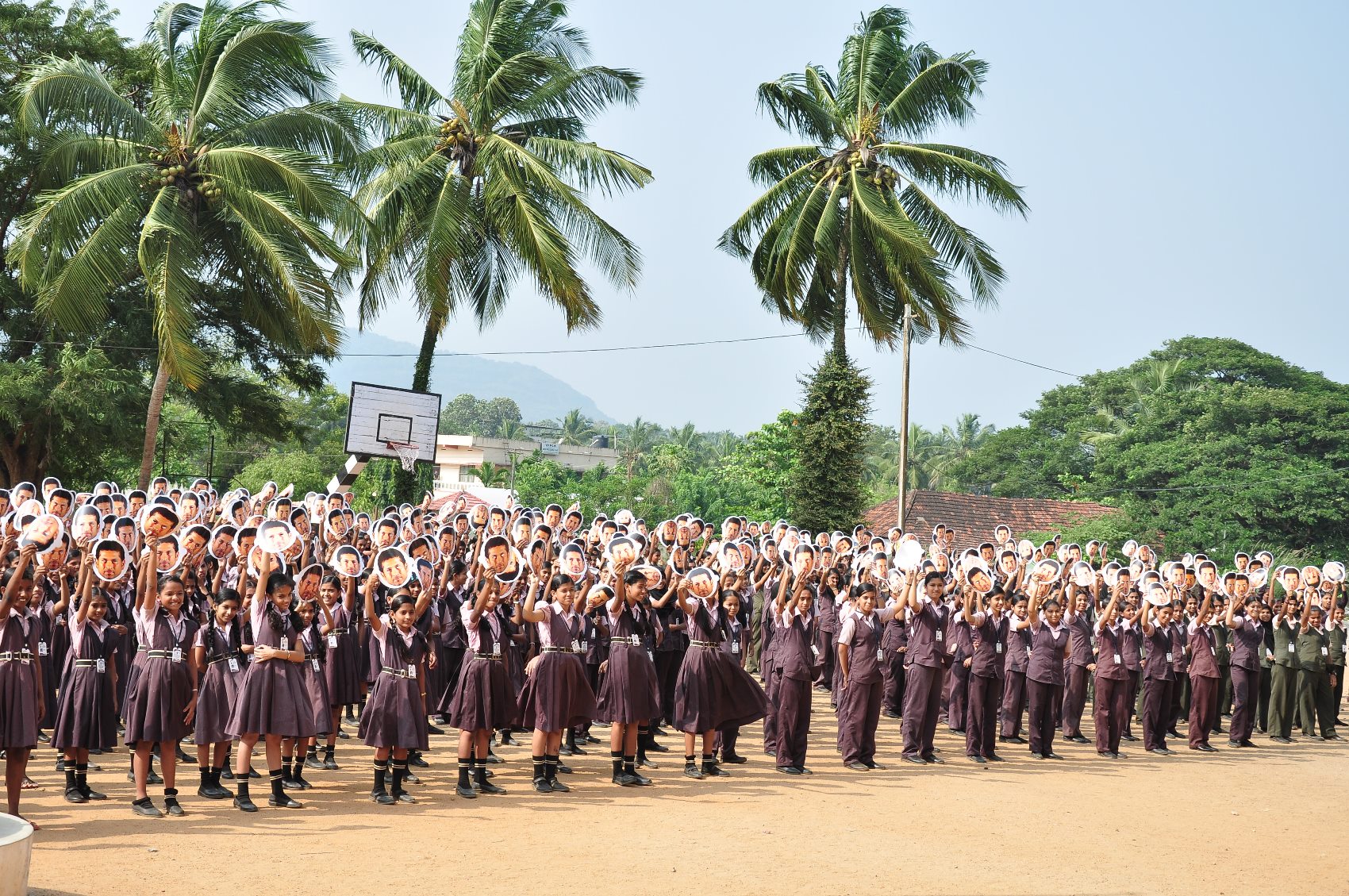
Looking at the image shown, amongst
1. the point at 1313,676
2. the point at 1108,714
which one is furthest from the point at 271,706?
the point at 1313,676

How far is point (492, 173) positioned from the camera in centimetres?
2241

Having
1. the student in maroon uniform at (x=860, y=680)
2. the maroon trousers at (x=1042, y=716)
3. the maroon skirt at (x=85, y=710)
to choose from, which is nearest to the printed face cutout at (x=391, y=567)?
the maroon skirt at (x=85, y=710)

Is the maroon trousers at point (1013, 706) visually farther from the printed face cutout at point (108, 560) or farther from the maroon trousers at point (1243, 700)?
the printed face cutout at point (108, 560)

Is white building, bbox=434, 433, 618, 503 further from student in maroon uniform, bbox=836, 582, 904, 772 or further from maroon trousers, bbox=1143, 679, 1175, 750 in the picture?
maroon trousers, bbox=1143, 679, 1175, 750

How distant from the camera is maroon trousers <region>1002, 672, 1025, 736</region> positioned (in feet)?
48.4

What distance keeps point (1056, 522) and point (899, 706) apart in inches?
1017

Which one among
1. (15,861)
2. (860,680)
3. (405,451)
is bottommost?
(15,861)

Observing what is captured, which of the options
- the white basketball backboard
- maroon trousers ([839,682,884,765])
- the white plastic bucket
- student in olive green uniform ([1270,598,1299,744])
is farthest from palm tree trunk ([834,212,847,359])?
the white plastic bucket

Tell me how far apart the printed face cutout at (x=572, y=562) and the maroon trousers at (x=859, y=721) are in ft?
10.5

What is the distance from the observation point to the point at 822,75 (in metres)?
28.1

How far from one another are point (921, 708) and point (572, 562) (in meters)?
4.38

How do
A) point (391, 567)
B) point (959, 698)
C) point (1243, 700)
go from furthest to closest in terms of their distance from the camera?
1. point (1243, 700)
2. point (959, 698)
3. point (391, 567)

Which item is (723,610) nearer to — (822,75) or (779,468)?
(822,75)

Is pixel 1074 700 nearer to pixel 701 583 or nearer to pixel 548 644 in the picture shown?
pixel 701 583
